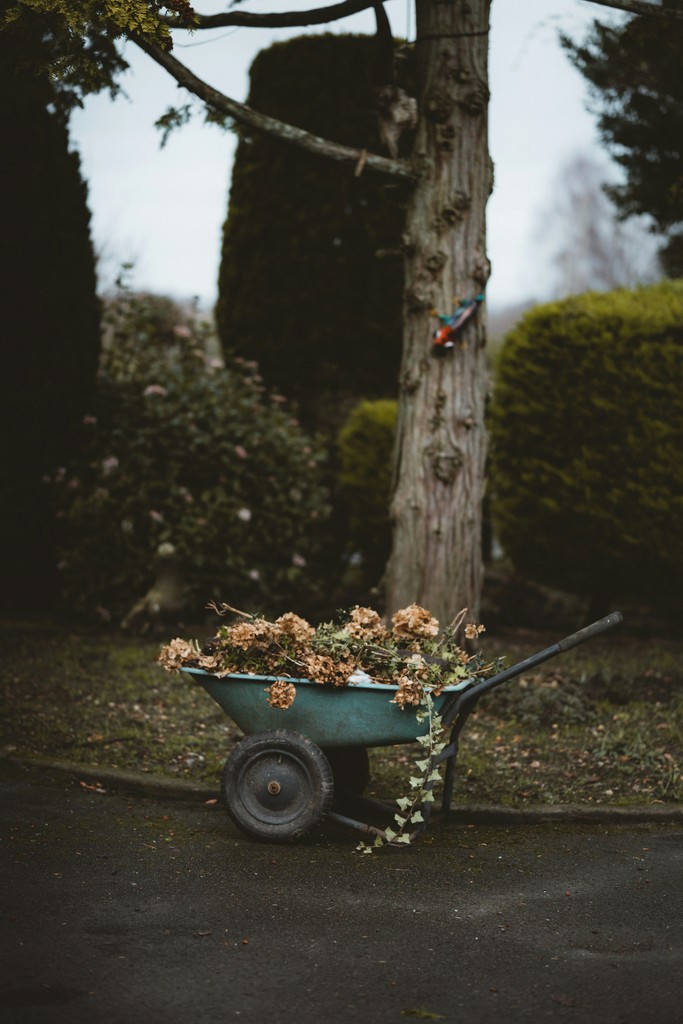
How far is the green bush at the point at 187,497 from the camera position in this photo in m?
7.96

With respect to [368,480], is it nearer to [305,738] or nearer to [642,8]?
[642,8]

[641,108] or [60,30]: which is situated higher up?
[641,108]

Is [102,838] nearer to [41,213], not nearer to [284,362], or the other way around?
[41,213]

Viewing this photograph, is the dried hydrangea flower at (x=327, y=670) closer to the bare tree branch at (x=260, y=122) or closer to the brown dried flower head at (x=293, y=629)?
the brown dried flower head at (x=293, y=629)

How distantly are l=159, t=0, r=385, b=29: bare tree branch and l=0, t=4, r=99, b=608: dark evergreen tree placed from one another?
2011mm

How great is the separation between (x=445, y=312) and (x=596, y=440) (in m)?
2.52

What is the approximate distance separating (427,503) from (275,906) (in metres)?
3.00

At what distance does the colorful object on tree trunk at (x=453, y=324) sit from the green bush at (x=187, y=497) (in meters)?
2.92

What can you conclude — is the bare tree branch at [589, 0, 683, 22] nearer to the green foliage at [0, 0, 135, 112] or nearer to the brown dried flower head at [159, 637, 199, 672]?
the green foliage at [0, 0, 135, 112]

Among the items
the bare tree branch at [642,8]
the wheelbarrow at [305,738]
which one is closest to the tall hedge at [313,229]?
the bare tree branch at [642,8]

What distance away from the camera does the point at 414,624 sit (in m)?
3.97

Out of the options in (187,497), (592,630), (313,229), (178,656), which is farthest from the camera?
(313,229)

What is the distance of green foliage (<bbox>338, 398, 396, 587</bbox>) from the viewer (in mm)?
10023

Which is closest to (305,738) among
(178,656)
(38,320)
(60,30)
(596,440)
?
(178,656)
